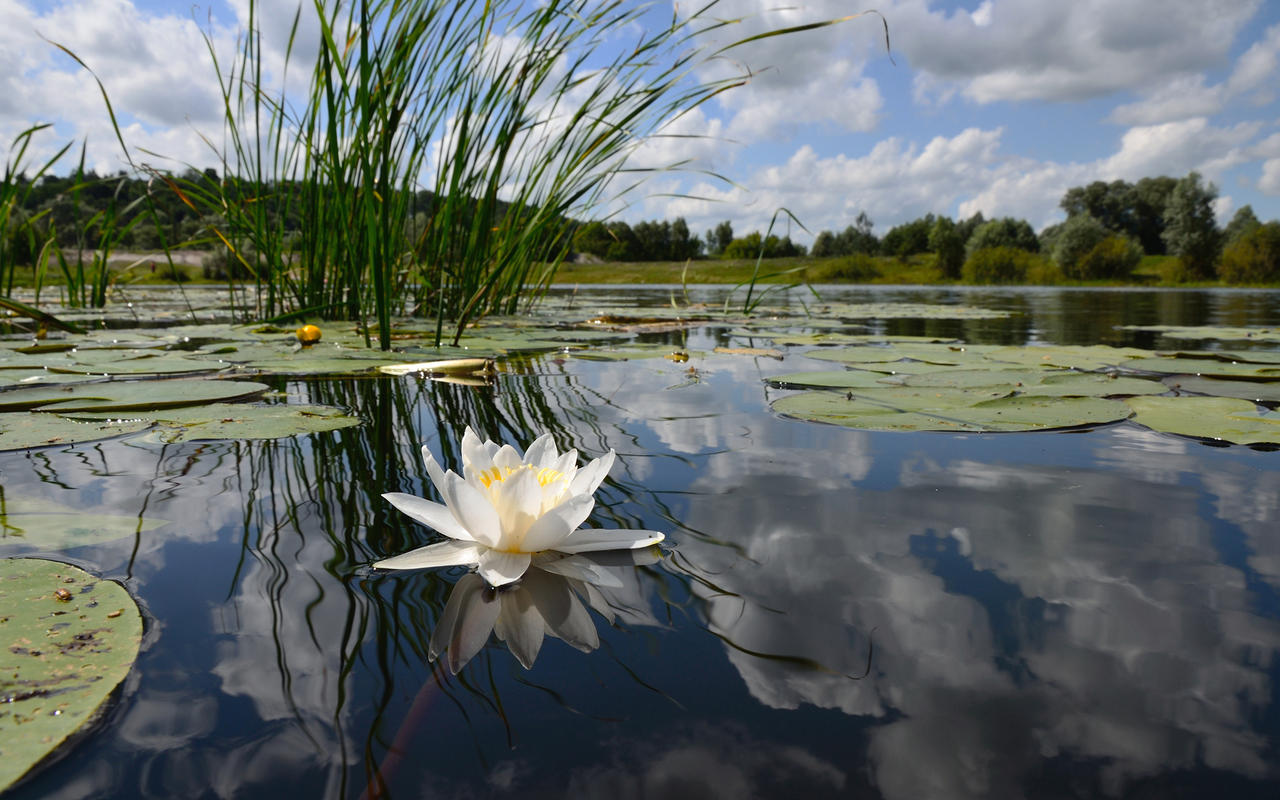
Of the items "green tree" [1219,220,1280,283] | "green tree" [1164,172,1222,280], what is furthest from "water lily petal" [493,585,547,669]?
"green tree" [1164,172,1222,280]

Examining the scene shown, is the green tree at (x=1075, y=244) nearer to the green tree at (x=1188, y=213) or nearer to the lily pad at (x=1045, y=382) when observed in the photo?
the green tree at (x=1188, y=213)

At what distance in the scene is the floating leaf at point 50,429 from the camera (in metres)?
1.10

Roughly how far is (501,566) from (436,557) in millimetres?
67

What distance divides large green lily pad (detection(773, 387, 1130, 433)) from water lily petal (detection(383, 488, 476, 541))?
0.82 m

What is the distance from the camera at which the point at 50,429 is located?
118cm

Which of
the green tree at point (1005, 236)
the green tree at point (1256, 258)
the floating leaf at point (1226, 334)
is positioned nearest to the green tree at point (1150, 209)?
the green tree at point (1005, 236)

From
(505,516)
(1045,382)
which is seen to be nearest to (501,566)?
(505,516)

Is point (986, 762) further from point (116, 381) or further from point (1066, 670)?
point (116, 381)

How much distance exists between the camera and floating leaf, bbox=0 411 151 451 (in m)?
1.10

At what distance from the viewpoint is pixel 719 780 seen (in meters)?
0.38

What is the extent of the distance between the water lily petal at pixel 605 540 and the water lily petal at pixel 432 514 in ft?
0.31

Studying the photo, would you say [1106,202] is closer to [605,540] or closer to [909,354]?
[909,354]

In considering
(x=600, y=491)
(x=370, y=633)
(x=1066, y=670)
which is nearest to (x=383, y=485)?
(x=600, y=491)

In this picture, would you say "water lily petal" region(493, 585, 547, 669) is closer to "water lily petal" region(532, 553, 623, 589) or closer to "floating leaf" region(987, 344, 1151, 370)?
"water lily petal" region(532, 553, 623, 589)
